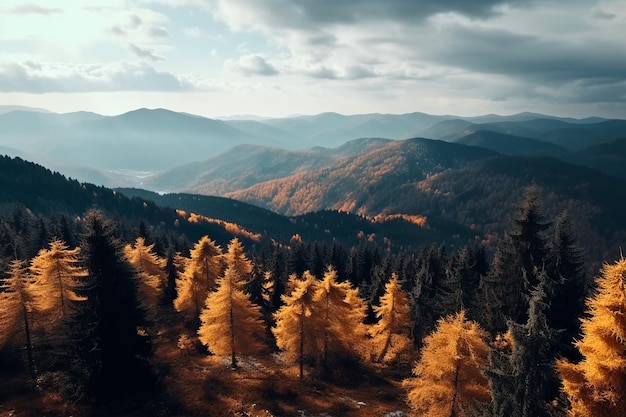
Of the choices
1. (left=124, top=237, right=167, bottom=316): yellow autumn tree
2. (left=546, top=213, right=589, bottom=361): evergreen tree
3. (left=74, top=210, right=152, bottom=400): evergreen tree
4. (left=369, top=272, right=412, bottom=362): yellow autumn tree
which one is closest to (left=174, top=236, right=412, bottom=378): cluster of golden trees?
(left=369, top=272, right=412, bottom=362): yellow autumn tree

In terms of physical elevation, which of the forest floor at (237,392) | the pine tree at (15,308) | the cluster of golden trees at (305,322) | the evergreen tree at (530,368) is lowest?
the forest floor at (237,392)

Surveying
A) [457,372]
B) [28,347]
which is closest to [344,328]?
[457,372]

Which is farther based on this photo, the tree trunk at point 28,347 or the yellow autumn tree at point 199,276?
the yellow autumn tree at point 199,276

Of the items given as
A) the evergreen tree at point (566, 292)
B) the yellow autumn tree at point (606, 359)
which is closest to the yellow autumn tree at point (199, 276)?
the evergreen tree at point (566, 292)

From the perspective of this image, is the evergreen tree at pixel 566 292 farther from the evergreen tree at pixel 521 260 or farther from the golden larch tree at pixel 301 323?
the golden larch tree at pixel 301 323

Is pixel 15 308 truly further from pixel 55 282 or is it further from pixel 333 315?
pixel 333 315
